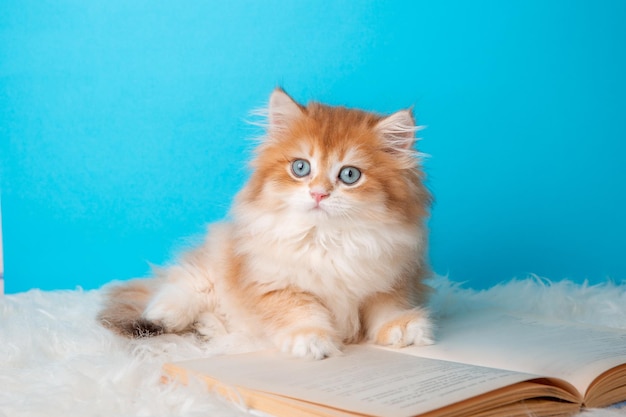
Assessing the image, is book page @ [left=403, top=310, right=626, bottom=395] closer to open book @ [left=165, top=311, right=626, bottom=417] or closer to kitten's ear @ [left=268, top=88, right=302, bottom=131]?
open book @ [left=165, top=311, right=626, bottom=417]

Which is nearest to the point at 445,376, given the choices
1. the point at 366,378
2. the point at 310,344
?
the point at 366,378

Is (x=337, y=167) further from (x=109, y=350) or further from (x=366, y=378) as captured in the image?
(x=109, y=350)

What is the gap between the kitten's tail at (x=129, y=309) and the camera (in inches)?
78.4

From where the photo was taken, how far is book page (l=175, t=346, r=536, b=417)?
1.24m

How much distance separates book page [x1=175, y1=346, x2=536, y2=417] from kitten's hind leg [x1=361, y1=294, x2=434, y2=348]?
77 millimetres

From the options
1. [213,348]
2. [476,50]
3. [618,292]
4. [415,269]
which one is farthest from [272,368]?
[476,50]

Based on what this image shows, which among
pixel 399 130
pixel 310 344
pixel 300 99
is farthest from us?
pixel 300 99

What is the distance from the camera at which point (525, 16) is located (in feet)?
10.6

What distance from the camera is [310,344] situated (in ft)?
5.55

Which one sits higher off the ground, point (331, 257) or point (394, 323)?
point (331, 257)

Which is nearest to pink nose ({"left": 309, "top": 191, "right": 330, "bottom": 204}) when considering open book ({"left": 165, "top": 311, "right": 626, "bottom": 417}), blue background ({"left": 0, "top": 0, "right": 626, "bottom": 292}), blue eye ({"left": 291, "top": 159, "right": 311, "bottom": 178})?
blue eye ({"left": 291, "top": 159, "right": 311, "bottom": 178})

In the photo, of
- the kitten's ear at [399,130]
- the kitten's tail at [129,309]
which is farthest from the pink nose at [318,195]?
the kitten's tail at [129,309]

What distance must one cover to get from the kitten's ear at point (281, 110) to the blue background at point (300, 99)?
1142 mm

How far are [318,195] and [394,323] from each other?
42 cm
